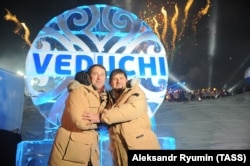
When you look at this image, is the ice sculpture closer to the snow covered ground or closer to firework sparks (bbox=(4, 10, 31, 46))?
the snow covered ground

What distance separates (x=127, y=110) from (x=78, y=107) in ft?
1.24

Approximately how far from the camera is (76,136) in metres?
2.17

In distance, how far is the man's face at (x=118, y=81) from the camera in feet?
7.45

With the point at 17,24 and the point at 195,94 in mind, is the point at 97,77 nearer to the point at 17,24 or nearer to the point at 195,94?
the point at 195,94

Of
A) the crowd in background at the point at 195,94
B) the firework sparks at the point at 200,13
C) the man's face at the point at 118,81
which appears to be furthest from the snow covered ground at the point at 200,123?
the man's face at the point at 118,81

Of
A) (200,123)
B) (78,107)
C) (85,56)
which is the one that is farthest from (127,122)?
(200,123)

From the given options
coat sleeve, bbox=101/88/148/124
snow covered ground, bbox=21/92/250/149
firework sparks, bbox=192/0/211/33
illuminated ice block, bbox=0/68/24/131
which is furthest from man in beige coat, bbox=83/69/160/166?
firework sparks, bbox=192/0/211/33

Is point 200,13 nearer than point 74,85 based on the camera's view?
No

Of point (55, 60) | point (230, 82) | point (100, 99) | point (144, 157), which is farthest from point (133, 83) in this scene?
point (230, 82)

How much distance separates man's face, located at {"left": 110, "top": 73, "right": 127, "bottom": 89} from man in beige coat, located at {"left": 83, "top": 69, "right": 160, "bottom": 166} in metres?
0.06

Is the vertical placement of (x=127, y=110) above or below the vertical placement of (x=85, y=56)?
below

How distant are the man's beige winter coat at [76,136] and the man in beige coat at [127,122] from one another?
8 centimetres

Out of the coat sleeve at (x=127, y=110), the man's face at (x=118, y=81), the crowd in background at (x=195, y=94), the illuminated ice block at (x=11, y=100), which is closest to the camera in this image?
the coat sleeve at (x=127, y=110)

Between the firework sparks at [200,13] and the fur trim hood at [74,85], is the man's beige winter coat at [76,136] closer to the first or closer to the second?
the fur trim hood at [74,85]
